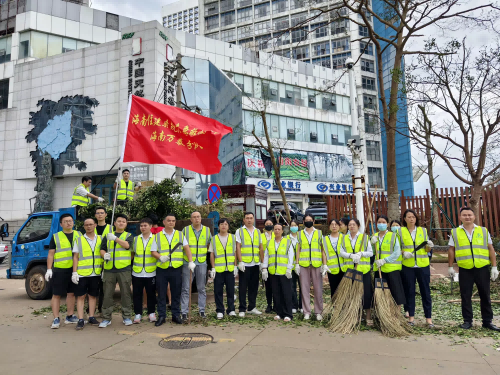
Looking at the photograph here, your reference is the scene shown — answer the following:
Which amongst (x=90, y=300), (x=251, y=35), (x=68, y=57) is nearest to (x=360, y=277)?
(x=90, y=300)

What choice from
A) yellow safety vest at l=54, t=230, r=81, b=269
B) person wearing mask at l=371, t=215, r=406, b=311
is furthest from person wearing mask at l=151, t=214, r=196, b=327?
person wearing mask at l=371, t=215, r=406, b=311

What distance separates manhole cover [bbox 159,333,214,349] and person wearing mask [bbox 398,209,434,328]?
317 centimetres

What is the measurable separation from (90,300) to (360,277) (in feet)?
14.8

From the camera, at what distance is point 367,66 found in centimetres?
4772

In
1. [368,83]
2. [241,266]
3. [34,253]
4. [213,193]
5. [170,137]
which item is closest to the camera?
[241,266]

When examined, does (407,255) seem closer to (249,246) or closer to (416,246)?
(416,246)

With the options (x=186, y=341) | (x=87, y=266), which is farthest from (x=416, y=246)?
(x=87, y=266)

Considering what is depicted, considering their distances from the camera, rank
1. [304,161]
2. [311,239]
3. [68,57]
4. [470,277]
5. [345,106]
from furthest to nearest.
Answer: [345,106], [304,161], [68,57], [311,239], [470,277]

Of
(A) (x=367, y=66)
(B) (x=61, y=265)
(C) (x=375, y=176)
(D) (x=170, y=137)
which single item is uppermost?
(A) (x=367, y=66)

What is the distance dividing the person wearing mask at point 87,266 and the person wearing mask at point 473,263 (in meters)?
5.81

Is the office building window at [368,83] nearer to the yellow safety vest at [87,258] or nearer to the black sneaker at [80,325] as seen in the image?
the yellow safety vest at [87,258]

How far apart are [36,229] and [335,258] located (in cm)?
710

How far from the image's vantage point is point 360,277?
5.96 metres

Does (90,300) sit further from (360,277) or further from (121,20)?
(121,20)
